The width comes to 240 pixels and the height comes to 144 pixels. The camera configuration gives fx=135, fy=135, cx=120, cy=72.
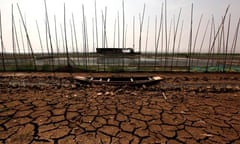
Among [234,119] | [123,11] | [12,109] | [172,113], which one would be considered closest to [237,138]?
[234,119]

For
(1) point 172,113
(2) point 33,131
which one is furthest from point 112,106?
(2) point 33,131

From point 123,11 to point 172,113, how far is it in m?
6.68

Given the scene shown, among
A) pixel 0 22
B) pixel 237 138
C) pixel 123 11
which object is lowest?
pixel 237 138

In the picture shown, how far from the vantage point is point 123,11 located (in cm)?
789

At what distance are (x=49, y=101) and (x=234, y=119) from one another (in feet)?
14.1

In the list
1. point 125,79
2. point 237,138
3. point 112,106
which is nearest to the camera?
point 237,138

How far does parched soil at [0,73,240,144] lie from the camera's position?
2.14 metres

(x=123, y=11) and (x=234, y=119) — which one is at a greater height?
(x=123, y=11)

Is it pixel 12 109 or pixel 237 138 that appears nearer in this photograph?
pixel 237 138

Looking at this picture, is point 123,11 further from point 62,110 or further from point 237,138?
point 237,138

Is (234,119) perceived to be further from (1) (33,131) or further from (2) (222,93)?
(1) (33,131)

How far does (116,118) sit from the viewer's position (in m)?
2.76

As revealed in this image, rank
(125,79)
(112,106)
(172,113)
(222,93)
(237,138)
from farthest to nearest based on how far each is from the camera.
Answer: (125,79), (222,93), (112,106), (172,113), (237,138)

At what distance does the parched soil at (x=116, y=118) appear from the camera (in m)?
2.14
